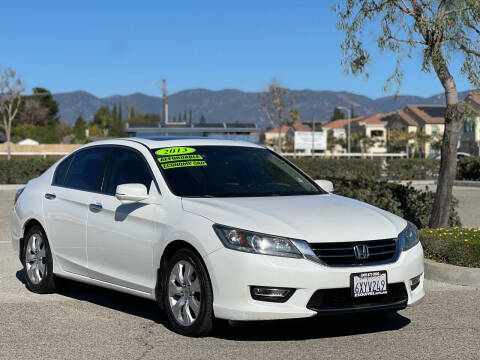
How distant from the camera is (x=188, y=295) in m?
6.75

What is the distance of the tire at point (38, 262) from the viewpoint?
28.6ft

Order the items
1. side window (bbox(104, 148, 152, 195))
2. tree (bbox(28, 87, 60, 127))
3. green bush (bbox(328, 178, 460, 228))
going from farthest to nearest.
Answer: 1. tree (bbox(28, 87, 60, 127))
2. green bush (bbox(328, 178, 460, 228))
3. side window (bbox(104, 148, 152, 195))

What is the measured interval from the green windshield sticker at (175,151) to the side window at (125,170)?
183 mm

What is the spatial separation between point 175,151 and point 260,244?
1.84 metres

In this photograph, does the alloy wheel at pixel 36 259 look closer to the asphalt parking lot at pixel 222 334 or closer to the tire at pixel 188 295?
the asphalt parking lot at pixel 222 334

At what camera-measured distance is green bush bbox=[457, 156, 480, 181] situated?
1532 inches

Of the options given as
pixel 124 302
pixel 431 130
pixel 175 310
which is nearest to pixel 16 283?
pixel 124 302

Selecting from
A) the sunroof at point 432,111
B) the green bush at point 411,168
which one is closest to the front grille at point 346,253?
the green bush at point 411,168

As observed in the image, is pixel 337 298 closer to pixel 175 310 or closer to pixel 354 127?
pixel 175 310

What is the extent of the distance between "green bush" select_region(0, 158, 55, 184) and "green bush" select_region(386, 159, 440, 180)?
18.5 m

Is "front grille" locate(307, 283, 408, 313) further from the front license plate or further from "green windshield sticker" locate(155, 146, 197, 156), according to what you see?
"green windshield sticker" locate(155, 146, 197, 156)

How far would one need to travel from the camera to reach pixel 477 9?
12.2 meters

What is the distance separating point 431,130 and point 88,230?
107533 millimetres

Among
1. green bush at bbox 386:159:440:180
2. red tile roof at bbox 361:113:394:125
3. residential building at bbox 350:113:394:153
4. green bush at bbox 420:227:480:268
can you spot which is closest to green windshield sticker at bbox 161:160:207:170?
green bush at bbox 420:227:480:268
